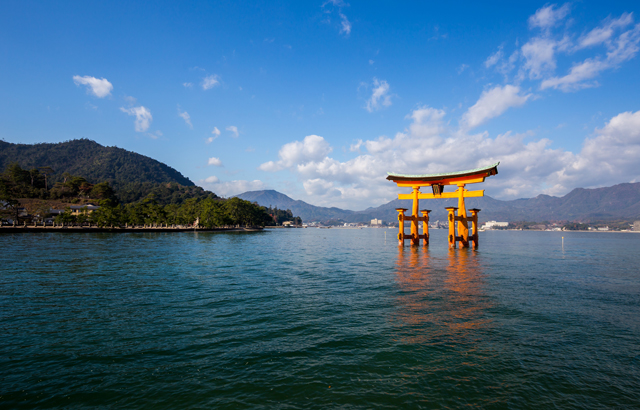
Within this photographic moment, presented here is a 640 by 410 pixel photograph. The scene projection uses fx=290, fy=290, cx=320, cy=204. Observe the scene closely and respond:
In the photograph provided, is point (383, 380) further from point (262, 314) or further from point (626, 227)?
point (626, 227)

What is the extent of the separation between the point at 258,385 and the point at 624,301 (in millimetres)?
15215

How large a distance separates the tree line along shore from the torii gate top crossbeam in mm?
74765

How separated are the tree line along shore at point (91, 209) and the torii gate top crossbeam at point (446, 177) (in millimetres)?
74765

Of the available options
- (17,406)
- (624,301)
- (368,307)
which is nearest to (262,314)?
(368,307)

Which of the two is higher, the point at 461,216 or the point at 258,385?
the point at 461,216

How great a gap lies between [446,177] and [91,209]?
109m

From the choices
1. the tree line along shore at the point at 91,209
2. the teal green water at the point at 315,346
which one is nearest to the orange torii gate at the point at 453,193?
the teal green water at the point at 315,346

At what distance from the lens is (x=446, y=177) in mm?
36812

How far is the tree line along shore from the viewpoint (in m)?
76.5

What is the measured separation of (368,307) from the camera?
10.7m

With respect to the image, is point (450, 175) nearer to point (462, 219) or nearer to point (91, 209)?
point (462, 219)

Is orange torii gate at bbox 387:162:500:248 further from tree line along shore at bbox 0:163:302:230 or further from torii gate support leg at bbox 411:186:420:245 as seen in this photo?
tree line along shore at bbox 0:163:302:230

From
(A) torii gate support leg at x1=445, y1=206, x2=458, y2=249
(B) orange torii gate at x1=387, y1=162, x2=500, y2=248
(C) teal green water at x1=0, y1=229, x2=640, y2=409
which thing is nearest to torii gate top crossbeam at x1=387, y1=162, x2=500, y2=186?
(B) orange torii gate at x1=387, y1=162, x2=500, y2=248

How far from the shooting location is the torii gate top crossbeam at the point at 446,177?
109ft
